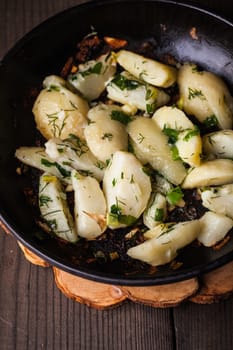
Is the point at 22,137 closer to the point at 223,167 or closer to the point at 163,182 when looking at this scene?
the point at 163,182

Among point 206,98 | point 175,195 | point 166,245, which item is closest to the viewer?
point 166,245

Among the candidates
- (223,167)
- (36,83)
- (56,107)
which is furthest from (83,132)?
(223,167)

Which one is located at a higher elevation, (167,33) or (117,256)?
(167,33)

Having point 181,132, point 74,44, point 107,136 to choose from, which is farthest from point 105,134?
point 74,44

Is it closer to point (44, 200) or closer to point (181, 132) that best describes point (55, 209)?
point (44, 200)

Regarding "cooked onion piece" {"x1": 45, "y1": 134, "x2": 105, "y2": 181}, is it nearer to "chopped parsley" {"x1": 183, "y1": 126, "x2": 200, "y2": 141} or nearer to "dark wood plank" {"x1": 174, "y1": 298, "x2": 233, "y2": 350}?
"chopped parsley" {"x1": 183, "y1": 126, "x2": 200, "y2": 141}

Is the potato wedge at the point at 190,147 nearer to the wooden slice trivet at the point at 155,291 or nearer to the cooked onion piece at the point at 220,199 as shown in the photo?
the cooked onion piece at the point at 220,199

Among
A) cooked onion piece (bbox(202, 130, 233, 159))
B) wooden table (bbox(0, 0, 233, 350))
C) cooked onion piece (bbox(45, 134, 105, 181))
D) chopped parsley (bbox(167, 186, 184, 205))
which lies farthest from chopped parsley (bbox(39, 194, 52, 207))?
cooked onion piece (bbox(202, 130, 233, 159))
